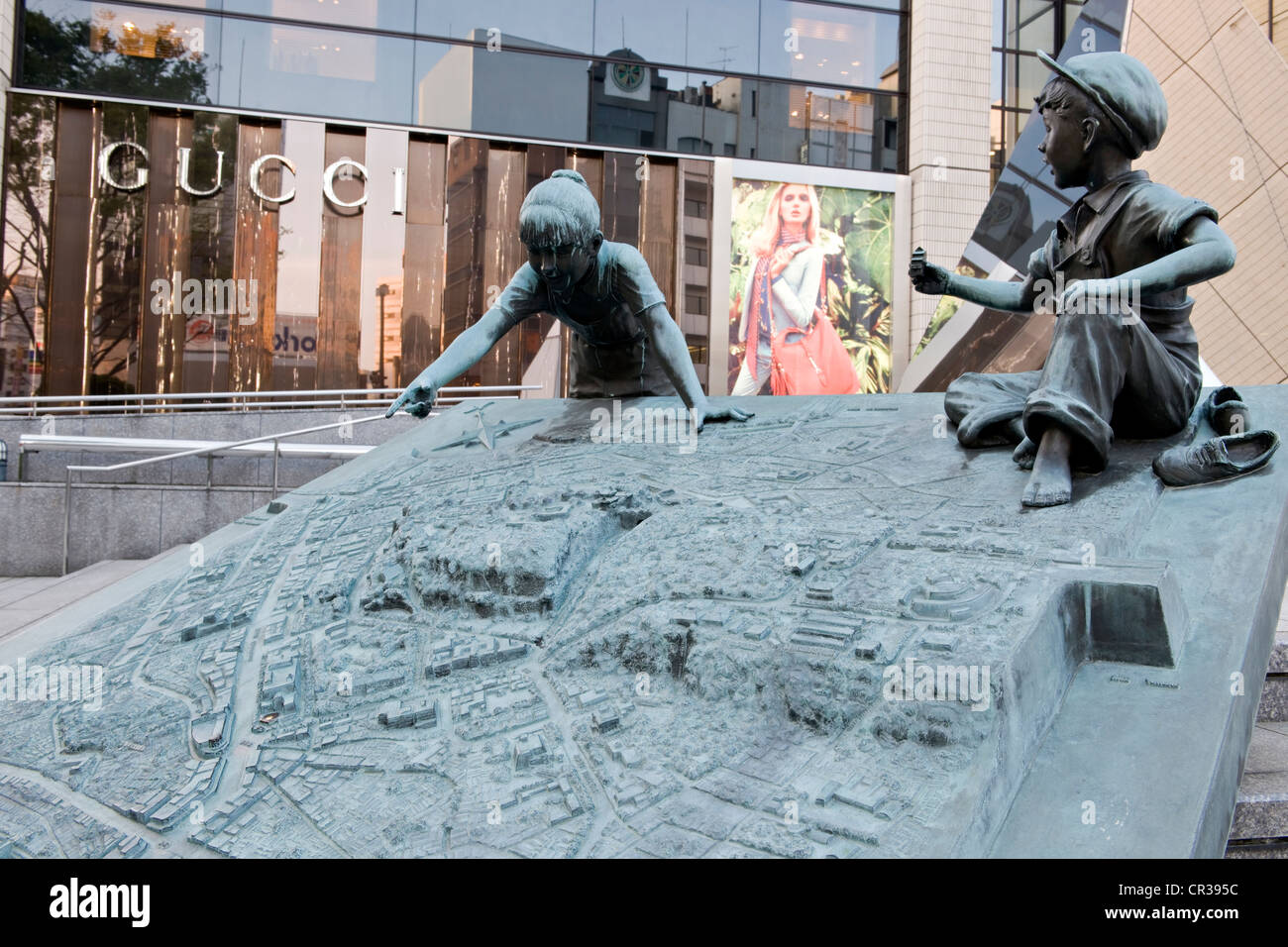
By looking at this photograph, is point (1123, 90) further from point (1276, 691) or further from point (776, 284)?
point (776, 284)

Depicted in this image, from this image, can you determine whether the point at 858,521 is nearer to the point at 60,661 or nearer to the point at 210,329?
the point at 60,661

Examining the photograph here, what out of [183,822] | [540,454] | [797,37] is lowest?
[183,822]

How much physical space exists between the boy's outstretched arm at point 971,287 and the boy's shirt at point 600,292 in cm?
128

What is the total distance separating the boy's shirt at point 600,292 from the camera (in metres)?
4.69

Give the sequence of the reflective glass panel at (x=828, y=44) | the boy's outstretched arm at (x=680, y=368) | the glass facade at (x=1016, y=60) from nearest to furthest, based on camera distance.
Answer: the boy's outstretched arm at (x=680, y=368), the reflective glass panel at (x=828, y=44), the glass facade at (x=1016, y=60)

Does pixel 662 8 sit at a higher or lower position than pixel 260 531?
higher

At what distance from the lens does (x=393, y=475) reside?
4.65m

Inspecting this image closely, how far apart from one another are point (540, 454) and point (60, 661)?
2051mm

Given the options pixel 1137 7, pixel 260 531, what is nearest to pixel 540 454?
Answer: pixel 260 531

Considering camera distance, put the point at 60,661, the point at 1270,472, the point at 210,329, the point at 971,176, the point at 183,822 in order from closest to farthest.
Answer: the point at 183,822
the point at 1270,472
the point at 60,661
the point at 210,329
the point at 971,176

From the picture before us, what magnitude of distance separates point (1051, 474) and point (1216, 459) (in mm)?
556

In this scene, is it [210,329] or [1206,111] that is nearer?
[1206,111]

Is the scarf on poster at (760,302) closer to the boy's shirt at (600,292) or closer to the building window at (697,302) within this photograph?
the building window at (697,302)

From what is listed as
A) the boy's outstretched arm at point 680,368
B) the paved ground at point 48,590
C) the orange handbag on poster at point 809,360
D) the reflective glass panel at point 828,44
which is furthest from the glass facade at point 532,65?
the boy's outstretched arm at point 680,368
